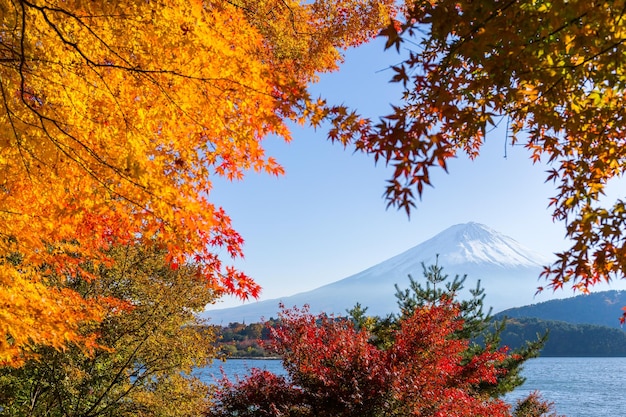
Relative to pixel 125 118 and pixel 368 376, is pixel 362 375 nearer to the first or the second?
pixel 368 376

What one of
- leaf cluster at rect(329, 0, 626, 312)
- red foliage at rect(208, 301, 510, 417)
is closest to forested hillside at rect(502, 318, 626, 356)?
red foliage at rect(208, 301, 510, 417)

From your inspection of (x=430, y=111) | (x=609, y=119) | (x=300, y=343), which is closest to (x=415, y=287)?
(x=300, y=343)

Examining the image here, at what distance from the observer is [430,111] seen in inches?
112

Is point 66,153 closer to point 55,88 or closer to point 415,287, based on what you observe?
point 55,88

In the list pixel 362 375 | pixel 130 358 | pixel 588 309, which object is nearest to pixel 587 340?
pixel 588 309

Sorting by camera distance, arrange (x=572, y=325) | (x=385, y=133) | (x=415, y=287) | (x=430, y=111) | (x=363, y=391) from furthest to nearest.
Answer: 1. (x=572, y=325)
2. (x=415, y=287)
3. (x=363, y=391)
4. (x=430, y=111)
5. (x=385, y=133)

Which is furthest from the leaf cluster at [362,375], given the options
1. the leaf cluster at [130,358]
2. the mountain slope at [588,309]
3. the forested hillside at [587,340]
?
the mountain slope at [588,309]

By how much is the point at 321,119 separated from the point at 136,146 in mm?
1532

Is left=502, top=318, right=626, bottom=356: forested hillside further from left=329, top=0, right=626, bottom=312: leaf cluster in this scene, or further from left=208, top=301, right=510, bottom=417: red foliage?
left=329, top=0, right=626, bottom=312: leaf cluster

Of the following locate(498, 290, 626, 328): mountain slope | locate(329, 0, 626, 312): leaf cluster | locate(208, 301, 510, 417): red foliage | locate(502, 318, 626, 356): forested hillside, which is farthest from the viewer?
locate(498, 290, 626, 328): mountain slope

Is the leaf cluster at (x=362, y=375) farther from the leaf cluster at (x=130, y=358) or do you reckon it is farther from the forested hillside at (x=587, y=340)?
the forested hillside at (x=587, y=340)

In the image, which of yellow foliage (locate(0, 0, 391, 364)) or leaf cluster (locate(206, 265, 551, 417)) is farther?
leaf cluster (locate(206, 265, 551, 417))

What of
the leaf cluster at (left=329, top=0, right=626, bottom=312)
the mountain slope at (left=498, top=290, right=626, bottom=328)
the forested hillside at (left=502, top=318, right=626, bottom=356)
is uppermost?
the leaf cluster at (left=329, top=0, right=626, bottom=312)

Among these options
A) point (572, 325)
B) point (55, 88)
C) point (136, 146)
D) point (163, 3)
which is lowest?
point (572, 325)
